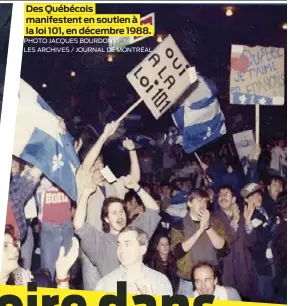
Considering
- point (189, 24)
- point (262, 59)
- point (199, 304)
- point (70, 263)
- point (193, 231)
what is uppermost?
point (189, 24)

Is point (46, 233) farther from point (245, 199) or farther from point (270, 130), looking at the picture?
point (270, 130)

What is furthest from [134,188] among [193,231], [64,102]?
[64,102]

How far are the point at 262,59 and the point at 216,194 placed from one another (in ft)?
1.81

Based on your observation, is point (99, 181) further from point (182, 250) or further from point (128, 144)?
point (182, 250)

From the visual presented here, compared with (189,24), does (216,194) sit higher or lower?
lower

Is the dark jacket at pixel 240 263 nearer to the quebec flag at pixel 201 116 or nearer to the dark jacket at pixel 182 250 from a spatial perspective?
the dark jacket at pixel 182 250

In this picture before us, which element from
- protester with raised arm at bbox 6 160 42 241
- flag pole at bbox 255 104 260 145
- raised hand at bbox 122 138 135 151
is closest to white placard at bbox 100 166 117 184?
raised hand at bbox 122 138 135 151

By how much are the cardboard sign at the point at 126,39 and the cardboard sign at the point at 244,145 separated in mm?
531

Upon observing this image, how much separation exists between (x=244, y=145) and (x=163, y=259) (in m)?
0.53

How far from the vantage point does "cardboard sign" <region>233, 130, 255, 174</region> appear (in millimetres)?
1993

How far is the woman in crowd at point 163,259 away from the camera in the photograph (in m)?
1.93

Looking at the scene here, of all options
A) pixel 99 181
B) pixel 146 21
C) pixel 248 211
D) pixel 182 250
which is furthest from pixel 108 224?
pixel 146 21

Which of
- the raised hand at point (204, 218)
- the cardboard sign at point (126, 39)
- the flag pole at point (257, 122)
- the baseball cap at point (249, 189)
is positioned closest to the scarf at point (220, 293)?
the raised hand at point (204, 218)

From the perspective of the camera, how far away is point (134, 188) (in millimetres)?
1959
